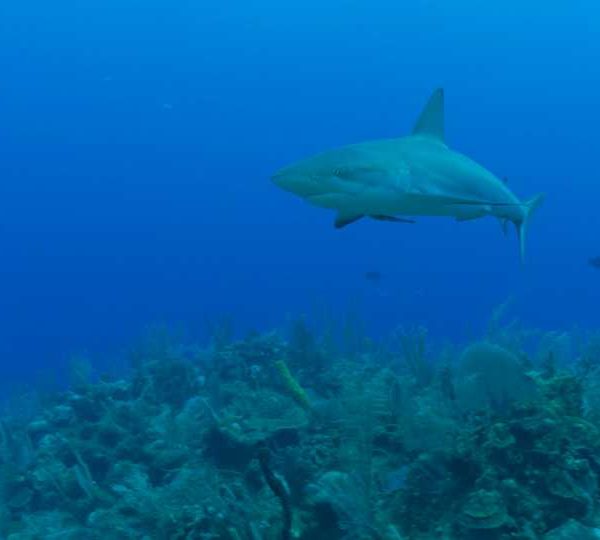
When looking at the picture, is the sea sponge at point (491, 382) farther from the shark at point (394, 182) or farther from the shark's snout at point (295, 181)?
the shark's snout at point (295, 181)

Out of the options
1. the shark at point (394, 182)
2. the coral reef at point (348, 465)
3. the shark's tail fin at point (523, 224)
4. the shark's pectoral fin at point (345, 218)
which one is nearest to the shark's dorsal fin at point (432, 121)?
the shark at point (394, 182)

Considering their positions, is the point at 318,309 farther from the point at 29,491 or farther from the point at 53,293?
the point at 53,293

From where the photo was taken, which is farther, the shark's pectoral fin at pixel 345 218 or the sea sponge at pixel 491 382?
the sea sponge at pixel 491 382

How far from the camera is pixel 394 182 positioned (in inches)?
184

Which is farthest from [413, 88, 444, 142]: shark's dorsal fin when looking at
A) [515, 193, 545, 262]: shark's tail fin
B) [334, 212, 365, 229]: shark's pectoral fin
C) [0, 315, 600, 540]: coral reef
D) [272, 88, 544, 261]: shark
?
[0, 315, 600, 540]: coral reef

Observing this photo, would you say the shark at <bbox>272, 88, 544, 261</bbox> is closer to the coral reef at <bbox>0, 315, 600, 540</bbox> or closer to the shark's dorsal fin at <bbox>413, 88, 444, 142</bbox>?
the shark's dorsal fin at <bbox>413, 88, 444, 142</bbox>

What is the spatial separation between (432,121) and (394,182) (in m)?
1.58

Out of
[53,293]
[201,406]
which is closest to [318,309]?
[201,406]

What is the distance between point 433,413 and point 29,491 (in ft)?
16.8

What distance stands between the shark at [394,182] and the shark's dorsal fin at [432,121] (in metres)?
0.18

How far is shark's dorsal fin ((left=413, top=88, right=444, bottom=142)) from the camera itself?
19.4ft

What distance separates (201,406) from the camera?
784 centimetres

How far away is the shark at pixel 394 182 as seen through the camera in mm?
4449

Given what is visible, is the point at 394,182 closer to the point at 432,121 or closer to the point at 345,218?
the point at 345,218
